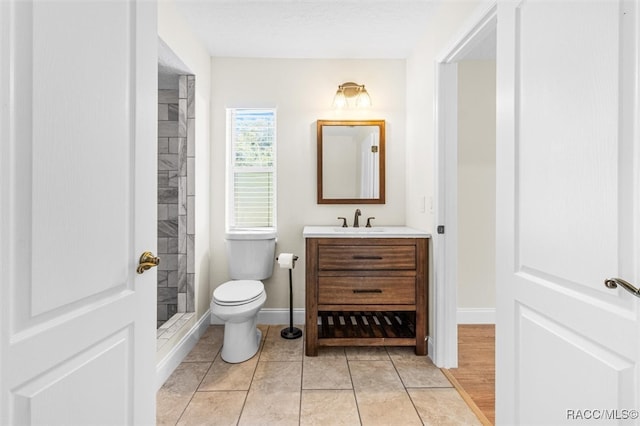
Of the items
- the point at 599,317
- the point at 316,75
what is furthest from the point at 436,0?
the point at 599,317

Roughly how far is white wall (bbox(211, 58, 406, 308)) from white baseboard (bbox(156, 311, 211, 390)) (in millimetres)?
375

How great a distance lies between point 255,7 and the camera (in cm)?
215

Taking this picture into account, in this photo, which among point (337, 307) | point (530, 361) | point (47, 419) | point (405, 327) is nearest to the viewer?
point (47, 419)

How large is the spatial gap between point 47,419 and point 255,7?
7.57 feet

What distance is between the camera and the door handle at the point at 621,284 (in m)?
0.71

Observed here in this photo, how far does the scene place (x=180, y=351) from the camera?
2.22 m

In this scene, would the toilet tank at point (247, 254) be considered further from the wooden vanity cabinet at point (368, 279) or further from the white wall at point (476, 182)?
the white wall at point (476, 182)

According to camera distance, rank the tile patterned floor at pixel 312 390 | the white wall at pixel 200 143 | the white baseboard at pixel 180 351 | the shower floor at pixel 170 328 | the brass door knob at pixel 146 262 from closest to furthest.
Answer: the brass door knob at pixel 146 262
the tile patterned floor at pixel 312 390
the white baseboard at pixel 180 351
the shower floor at pixel 170 328
the white wall at pixel 200 143

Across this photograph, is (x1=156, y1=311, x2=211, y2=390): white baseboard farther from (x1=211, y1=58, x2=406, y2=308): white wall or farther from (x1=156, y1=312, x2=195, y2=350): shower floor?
(x1=211, y1=58, x2=406, y2=308): white wall

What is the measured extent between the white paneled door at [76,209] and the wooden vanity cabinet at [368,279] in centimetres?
134

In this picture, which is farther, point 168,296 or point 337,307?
point 168,296

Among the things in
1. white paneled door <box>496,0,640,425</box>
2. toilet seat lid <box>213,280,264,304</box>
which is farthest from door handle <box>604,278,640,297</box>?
toilet seat lid <box>213,280,264,304</box>

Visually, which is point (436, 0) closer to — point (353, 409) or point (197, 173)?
point (197, 173)

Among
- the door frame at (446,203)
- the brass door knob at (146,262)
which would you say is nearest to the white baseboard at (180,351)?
the brass door knob at (146,262)
